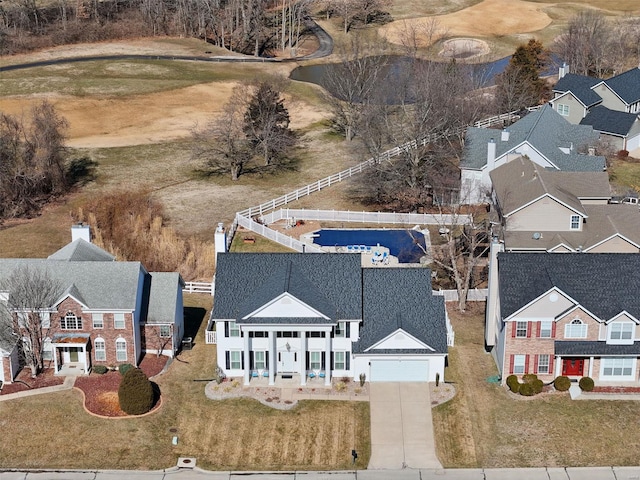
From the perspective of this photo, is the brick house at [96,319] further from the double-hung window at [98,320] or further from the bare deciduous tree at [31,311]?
the bare deciduous tree at [31,311]

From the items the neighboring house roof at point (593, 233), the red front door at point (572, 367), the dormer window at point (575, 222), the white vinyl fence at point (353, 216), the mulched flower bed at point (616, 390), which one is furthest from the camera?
the white vinyl fence at point (353, 216)

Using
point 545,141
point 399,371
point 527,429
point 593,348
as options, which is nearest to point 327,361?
point 399,371

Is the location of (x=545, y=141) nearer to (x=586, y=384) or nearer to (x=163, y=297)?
(x=586, y=384)

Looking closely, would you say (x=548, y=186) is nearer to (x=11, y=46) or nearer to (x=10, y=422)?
(x=10, y=422)

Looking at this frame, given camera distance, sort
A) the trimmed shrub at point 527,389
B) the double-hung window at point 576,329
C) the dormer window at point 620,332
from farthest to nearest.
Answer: the double-hung window at point 576,329 < the dormer window at point 620,332 < the trimmed shrub at point 527,389

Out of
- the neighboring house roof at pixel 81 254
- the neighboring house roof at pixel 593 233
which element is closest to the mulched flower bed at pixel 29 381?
the neighboring house roof at pixel 81 254

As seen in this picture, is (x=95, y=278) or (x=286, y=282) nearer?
(x=286, y=282)
